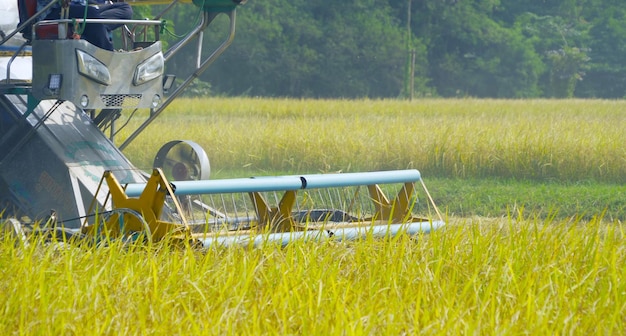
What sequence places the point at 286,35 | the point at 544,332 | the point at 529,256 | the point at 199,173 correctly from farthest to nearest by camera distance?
the point at 286,35 → the point at 199,173 → the point at 529,256 → the point at 544,332

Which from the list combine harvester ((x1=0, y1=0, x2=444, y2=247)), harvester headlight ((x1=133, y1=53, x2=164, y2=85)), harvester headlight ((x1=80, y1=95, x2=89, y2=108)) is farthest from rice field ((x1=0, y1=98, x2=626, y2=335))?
harvester headlight ((x1=133, y1=53, x2=164, y2=85))

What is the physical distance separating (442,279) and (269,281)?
0.86 meters

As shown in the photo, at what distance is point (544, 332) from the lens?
4.07 meters

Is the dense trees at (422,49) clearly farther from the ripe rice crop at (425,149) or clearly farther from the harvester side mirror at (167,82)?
the harvester side mirror at (167,82)

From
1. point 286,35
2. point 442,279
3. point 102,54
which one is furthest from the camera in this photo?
point 286,35

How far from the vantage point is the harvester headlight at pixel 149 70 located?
704 centimetres

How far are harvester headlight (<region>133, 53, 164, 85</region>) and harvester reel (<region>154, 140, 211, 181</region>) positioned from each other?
90cm

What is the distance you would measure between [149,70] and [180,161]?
45.0 inches

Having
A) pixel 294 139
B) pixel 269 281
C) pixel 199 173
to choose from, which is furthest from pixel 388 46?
pixel 269 281

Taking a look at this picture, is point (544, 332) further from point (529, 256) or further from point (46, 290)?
point (46, 290)

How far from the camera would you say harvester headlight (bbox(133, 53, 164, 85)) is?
277 inches

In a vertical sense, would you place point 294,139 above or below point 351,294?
below

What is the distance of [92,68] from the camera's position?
6688mm

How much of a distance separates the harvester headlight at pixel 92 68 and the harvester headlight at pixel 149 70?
0.90 ft
